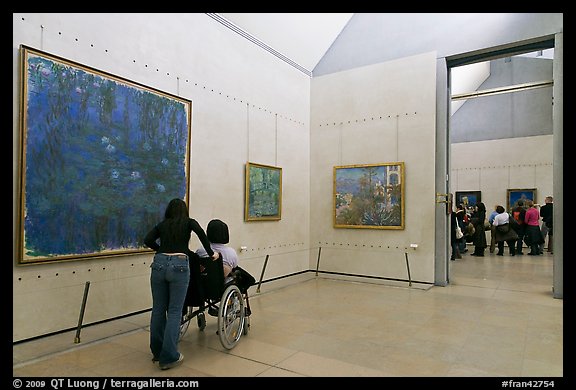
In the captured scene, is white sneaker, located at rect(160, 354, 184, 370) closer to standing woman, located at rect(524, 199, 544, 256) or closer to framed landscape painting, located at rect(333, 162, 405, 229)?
framed landscape painting, located at rect(333, 162, 405, 229)

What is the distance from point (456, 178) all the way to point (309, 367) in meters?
16.2

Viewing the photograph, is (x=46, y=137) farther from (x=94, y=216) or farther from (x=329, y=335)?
(x=329, y=335)

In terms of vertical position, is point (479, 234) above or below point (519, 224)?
below

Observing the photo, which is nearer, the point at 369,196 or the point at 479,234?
the point at 369,196

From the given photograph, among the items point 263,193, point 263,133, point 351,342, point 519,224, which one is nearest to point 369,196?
point 263,193

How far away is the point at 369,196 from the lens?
9.33 metres

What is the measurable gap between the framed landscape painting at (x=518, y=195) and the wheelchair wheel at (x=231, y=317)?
15.4 metres

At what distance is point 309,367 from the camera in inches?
154

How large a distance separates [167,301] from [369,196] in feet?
21.0

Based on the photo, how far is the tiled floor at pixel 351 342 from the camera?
385 centimetres

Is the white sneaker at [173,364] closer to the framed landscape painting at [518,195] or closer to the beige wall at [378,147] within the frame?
the beige wall at [378,147]

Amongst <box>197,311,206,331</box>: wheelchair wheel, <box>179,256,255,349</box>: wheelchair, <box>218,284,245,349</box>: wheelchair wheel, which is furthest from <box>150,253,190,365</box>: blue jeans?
<box>197,311,206,331</box>: wheelchair wheel

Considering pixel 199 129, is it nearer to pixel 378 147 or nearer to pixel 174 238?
pixel 174 238
